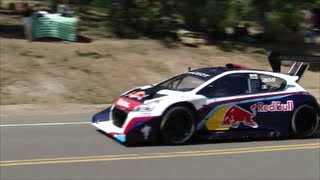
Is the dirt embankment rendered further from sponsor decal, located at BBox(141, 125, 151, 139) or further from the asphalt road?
sponsor decal, located at BBox(141, 125, 151, 139)

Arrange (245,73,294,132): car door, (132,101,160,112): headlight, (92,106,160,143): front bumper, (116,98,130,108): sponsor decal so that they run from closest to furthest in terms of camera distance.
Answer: (92,106,160,143): front bumper < (132,101,160,112): headlight < (116,98,130,108): sponsor decal < (245,73,294,132): car door

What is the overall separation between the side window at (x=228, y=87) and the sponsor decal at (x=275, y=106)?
0.36 metres

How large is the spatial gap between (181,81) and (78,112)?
14.2 feet

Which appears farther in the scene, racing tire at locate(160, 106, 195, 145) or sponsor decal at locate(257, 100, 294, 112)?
sponsor decal at locate(257, 100, 294, 112)

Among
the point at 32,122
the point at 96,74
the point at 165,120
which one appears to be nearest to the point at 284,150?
the point at 165,120

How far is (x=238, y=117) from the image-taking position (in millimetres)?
10773

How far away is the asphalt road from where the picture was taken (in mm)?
8172

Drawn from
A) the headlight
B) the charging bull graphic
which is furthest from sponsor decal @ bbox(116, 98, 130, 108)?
the charging bull graphic

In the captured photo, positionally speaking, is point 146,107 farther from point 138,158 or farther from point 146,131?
point 138,158

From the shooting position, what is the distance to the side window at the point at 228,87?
1063cm

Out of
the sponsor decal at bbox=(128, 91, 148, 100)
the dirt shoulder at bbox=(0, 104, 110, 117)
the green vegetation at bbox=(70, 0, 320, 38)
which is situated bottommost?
the dirt shoulder at bbox=(0, 104, 110, 117)

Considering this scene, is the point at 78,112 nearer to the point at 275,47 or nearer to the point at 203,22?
the point at 203,22

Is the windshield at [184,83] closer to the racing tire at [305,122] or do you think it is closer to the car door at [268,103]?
the car door at [268,103]

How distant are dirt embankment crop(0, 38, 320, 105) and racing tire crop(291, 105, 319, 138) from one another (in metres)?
6.87
